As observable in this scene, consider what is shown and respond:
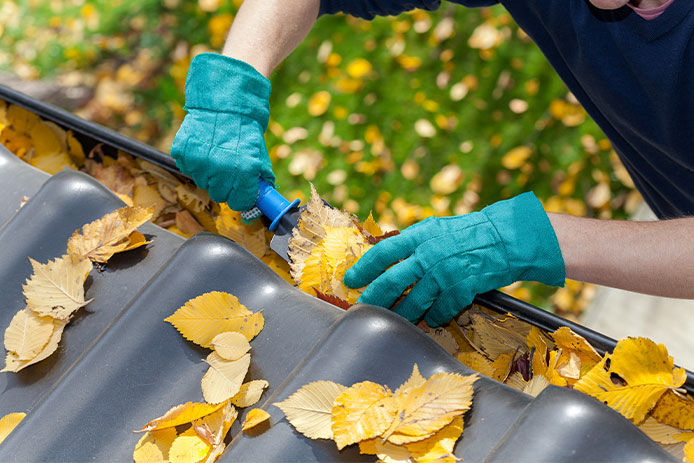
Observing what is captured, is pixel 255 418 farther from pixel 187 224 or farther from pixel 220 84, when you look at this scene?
pixel 220 84

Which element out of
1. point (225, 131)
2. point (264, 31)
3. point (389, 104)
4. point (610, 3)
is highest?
point (610, 3)

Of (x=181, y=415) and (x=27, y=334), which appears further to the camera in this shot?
(x=27, y=334)

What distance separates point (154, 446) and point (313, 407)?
0.28 m

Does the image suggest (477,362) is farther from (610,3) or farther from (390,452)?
(610,3)

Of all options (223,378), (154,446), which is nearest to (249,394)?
(223,378)

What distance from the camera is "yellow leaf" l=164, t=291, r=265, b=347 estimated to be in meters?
1.01

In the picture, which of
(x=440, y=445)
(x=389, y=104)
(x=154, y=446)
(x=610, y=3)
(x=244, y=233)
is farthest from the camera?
(x=389, y=104)

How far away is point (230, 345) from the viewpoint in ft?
3.29

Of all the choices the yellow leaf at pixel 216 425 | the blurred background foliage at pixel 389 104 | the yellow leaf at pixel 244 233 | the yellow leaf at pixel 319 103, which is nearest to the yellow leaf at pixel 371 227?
the yellow leaf at pixel 244 233

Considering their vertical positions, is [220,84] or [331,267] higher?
[220,84]

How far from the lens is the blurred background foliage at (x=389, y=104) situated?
2664mm

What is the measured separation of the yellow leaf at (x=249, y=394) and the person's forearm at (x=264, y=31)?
839 millimetres

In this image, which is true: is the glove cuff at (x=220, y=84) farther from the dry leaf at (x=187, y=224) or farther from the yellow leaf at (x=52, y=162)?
the yellow leaf at (x=52, y=162)

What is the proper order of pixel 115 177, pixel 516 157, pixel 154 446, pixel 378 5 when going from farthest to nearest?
pixel 516 157 < pixel 378 5 < pixel 115 177 < pixel 154 446
